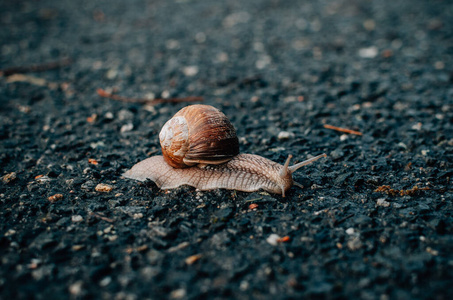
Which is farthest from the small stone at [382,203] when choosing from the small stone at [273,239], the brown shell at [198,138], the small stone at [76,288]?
the small stone at [76,288]

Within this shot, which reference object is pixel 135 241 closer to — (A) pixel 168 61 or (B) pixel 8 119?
(B) pixel 8 119

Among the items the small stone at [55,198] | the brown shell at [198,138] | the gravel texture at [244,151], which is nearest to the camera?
the gravel texture at [244,151]

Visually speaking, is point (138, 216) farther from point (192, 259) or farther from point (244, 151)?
point (244, 151)

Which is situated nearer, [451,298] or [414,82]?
[451,298]

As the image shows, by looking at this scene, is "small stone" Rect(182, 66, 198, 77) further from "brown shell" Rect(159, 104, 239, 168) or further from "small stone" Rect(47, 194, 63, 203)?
"small stone" Rect(47, 194, 63, 203)

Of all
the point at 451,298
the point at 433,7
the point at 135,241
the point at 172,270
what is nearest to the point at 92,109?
the point at 135,241

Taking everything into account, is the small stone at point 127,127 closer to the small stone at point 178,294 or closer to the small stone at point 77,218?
the small stone at point 77,218
